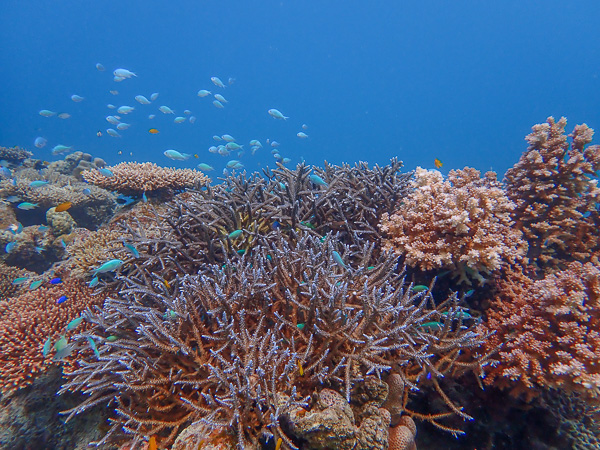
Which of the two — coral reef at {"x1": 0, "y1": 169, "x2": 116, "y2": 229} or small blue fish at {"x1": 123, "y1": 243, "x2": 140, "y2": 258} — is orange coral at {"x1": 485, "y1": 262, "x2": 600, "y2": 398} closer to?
small blue fish at {"x1": 123, "y1": 243, "x2": 140, "y2": 258}

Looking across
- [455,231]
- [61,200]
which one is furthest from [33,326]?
[61,200]

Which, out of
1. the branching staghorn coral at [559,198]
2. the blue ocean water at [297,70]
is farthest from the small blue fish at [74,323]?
the blue ocean water at [297,70]

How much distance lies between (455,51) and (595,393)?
580 feet

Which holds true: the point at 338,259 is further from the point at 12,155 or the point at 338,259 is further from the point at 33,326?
the point at 12,155

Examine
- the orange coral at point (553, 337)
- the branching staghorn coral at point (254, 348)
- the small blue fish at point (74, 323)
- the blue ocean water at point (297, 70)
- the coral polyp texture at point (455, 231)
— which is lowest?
the small blue fish at point (74, 323)

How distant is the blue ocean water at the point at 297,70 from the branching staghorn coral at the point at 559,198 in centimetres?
11955

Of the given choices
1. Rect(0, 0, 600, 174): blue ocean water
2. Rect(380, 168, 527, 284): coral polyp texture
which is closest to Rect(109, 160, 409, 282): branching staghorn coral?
Rect(380, 168, 527, 284): coral polyp texture

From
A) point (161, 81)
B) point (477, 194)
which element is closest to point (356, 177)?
point (477, 194)

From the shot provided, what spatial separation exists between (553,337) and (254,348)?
2988mm

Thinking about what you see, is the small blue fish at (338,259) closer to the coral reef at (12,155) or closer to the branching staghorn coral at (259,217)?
Answer: the branching staghorn coral at (259,217)

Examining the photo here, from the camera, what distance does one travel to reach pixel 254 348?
242cm

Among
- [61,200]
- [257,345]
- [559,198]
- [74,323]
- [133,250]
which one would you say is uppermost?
[559,198]

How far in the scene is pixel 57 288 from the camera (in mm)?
4641

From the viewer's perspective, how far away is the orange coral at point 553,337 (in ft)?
8.63
